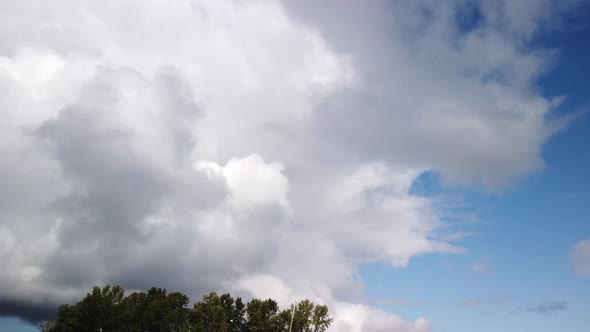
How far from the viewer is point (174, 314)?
10556 centimetres

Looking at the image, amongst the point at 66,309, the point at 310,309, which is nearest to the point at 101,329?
the point at 66,309

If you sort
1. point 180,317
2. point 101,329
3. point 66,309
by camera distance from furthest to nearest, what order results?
point 180,317
point 66,309
point 101,329

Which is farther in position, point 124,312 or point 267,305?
point 267,305

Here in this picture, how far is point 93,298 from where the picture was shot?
316 ft

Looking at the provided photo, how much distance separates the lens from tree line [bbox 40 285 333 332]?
314 feet

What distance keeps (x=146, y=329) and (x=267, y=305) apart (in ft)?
93.5

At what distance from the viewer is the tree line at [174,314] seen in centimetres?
9569

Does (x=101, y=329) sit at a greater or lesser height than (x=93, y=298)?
lesser

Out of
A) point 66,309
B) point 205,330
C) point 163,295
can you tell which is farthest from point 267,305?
point 66,309

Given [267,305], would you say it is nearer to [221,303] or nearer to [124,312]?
[221,303]

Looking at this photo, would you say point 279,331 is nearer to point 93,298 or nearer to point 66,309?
point 93,298

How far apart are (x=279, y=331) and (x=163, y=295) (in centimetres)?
3072

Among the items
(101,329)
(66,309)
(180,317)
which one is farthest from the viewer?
(180,317)

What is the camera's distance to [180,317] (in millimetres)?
107188
